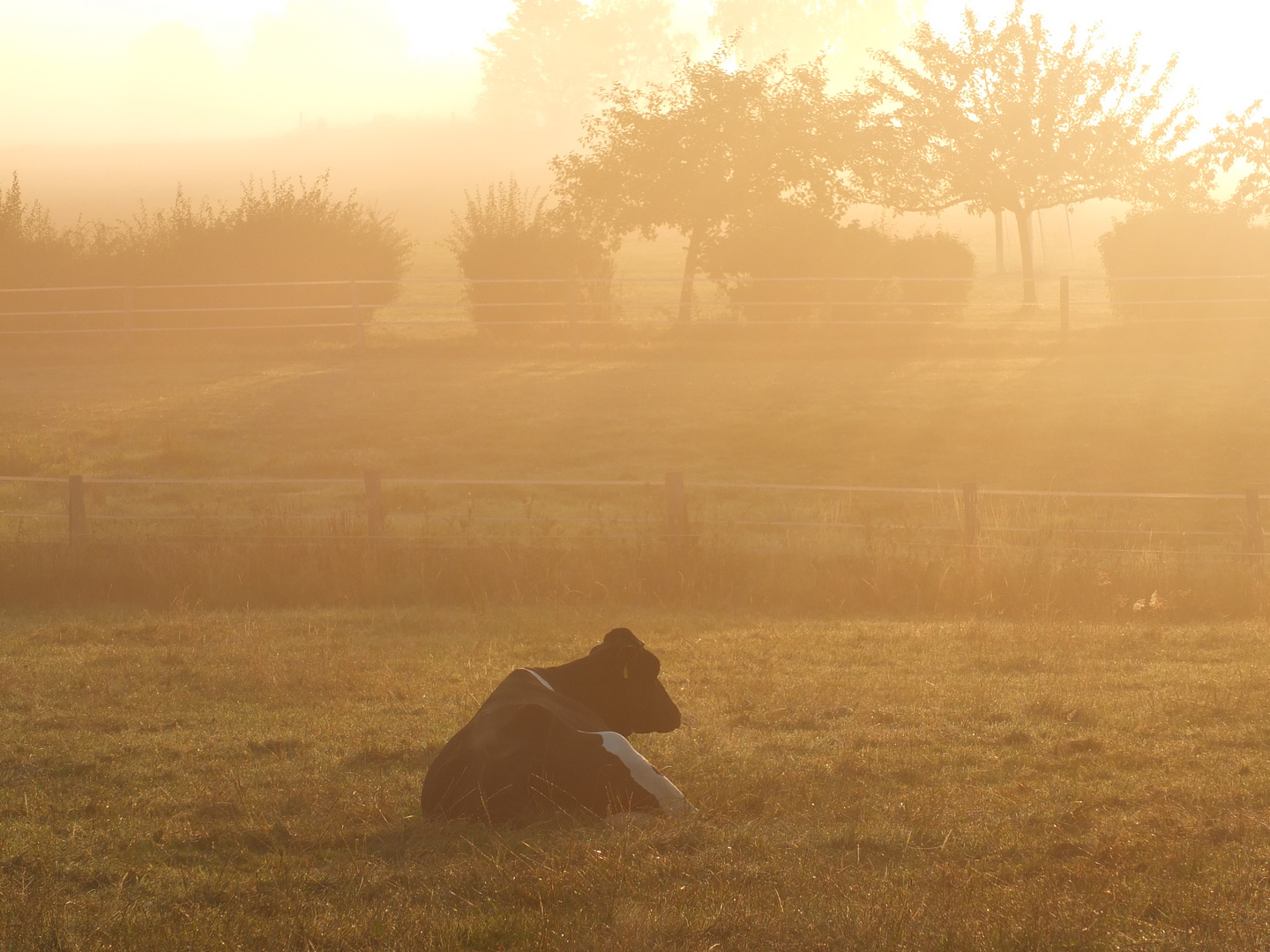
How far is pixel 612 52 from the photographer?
81.1 metres

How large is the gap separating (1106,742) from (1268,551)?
6270mm

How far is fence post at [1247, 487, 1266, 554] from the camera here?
10922 mm

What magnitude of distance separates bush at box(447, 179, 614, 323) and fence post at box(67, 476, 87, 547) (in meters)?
14.9

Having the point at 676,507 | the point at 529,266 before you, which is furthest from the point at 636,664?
the point at 529,266

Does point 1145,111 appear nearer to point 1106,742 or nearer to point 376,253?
point 376,253

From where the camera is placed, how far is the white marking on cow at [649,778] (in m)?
4.74

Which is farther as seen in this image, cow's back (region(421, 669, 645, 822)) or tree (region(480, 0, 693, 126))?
tree (region(480, 0, 693, 126))

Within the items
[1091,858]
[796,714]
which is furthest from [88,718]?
[1091,858]

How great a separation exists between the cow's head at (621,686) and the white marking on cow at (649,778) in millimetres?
476

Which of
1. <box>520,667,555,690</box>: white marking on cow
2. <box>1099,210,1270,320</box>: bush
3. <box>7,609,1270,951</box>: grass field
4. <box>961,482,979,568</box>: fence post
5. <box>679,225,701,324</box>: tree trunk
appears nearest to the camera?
<box>7,609,1270,951</box>: grass field

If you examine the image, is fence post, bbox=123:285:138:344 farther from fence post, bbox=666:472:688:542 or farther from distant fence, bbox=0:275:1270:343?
fence post, bbox=666:472:688:542

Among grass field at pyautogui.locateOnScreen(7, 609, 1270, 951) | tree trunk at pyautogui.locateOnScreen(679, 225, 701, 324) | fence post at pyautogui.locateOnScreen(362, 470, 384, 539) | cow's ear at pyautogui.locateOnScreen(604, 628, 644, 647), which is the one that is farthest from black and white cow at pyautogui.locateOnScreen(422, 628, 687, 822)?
tree trunk at pyautogui.locateOnScreen(679, 225, 701, 324)

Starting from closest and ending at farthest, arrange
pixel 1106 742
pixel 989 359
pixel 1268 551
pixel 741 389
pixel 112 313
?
pixel 1106 742, pixel 1268 551, pixel 741 389, pixel 989 359, pixel 112 313

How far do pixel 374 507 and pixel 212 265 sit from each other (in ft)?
58.5
